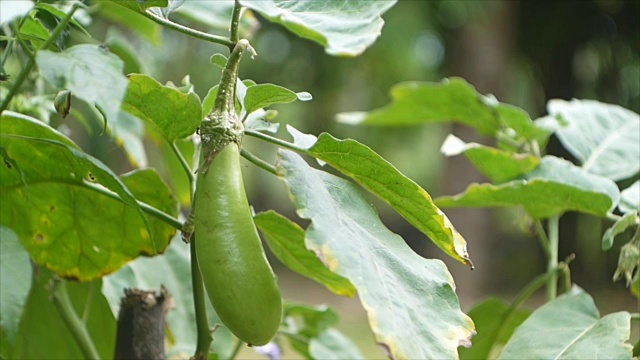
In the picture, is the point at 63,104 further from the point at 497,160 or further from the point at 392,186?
the point at 497,160

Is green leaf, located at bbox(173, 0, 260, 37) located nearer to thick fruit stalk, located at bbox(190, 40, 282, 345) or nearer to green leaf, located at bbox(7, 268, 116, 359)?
green leaf, located at bbox(7, 268, 116, 359)

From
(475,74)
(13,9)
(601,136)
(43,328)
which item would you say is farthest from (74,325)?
(475,74)

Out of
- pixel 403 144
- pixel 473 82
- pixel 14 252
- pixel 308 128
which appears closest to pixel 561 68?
pixel 473 82

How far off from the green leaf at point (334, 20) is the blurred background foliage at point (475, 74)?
65.2 inches

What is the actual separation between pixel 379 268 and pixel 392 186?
0.18 feet

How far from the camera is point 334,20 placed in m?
0.38

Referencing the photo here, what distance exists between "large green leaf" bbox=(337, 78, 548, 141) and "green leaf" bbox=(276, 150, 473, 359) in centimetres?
30

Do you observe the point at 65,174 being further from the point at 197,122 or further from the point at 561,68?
the point at 561,68

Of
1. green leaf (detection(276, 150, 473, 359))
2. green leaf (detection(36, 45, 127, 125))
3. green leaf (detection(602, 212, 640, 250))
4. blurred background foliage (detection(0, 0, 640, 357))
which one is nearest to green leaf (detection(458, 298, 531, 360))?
green leaf (detection(602, 212, 640, 250))

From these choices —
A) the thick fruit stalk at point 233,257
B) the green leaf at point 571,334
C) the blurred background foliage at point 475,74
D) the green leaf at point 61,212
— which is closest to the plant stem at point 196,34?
the thick fruit stalk at point 233,257

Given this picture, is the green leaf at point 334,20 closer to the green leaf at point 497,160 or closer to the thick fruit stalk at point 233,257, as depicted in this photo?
the thick fruit stalk at point 233,257

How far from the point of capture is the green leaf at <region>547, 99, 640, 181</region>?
2.04 ft

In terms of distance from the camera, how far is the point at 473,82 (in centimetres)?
388

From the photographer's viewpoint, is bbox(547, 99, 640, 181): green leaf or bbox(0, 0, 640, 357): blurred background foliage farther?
bbox(0, 0, 640, 357): blurred background foliage
